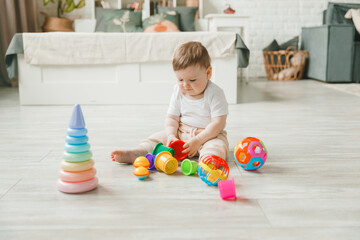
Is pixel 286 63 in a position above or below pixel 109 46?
below

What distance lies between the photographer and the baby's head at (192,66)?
1376mm

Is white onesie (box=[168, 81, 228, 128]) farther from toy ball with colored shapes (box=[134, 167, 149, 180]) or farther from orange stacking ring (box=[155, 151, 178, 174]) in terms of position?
toy ball with colored shapes (box=[134, 167, 149, 180])

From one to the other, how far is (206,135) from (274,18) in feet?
12.1

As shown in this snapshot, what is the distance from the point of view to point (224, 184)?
1065 mm

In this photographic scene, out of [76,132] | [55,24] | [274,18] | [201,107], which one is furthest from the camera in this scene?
[274,18]

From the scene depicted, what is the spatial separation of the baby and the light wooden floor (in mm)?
107

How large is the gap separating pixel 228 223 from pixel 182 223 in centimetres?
11

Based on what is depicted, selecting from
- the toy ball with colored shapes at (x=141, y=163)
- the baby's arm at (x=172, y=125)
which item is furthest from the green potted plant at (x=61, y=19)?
the toy ball with colored shapes at (x=141, y=163)

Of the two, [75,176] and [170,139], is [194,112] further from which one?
[75,176]

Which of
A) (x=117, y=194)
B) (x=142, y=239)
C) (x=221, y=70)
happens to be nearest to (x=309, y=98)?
(x=221, y=70)

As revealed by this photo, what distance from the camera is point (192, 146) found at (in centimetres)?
140

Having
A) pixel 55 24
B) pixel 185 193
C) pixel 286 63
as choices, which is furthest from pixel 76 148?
pixel 286 63

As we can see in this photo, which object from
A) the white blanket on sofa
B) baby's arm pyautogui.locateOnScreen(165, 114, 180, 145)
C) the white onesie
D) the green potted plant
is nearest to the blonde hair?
the white onesie

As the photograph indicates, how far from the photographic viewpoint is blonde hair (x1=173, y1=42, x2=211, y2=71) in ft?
4.50
